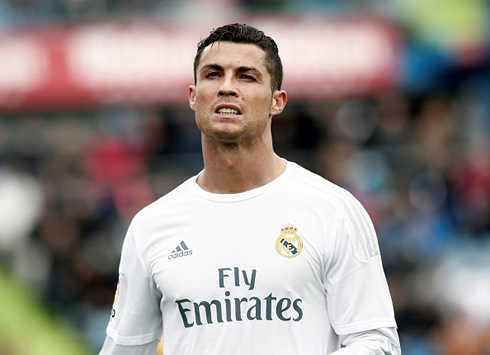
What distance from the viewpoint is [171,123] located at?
590 inches

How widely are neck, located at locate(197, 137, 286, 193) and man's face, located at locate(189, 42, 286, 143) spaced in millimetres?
62

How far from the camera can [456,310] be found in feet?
37.2

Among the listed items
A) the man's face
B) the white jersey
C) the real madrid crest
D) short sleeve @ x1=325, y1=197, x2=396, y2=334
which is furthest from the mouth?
short sleeve @ x1=325, y1=197, x2=396, y2=334

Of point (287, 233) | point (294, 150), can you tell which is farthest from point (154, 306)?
point (294, 150)

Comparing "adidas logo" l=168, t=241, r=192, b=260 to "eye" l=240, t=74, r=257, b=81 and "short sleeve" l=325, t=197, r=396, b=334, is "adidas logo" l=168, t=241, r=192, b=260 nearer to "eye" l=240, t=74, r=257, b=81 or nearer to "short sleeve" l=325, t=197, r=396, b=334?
"short sleeve" l=325, t=197, r=396, b=334

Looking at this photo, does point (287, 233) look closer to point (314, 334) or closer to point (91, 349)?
point (314, 334)

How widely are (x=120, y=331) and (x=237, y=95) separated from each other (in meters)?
1.20

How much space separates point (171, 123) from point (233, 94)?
10460 mm

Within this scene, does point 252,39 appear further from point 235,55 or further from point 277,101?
point 277,101

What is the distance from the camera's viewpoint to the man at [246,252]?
446 cm

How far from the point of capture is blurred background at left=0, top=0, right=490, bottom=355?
1262cm

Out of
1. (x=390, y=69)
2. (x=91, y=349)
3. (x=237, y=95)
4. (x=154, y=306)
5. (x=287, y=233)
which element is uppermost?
(x=390, y=69)

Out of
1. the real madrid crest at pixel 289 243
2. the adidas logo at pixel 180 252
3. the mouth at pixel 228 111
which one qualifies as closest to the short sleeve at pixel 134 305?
the adidas logo at pixel 180 252

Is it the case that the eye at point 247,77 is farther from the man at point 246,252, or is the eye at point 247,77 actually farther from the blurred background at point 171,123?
the blurred background at point 171,123
